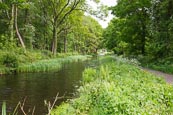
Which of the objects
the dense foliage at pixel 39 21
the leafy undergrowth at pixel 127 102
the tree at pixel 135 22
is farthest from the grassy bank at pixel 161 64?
the dense foliage at pixel 39 21

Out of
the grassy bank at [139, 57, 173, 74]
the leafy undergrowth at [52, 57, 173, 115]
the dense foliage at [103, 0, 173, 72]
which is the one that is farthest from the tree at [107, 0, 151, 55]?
the leafy undergrowth at [52, 57, 173, 115]

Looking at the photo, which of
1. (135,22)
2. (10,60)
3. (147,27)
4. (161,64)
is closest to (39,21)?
(135,22)

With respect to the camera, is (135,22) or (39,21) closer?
(135,22)

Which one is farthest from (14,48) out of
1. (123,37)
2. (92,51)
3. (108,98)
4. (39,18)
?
(92,51)

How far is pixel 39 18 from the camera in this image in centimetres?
4934

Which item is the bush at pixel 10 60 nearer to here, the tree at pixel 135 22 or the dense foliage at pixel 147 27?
the dense foliage at pixel 147 27

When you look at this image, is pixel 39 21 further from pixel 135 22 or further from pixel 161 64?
pixel 161 64

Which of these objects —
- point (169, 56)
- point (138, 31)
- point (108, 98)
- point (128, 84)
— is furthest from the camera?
point (138, 31)

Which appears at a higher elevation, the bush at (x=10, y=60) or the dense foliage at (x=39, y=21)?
the dense foliage at (x=39, y=21)

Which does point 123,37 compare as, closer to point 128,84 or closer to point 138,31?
point 138,31

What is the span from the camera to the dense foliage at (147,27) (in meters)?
26.1

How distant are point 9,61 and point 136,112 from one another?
21395mm

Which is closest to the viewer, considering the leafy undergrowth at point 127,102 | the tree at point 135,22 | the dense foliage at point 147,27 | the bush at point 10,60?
the leafy undergrowth at point 127,102

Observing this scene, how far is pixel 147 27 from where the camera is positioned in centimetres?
2978
